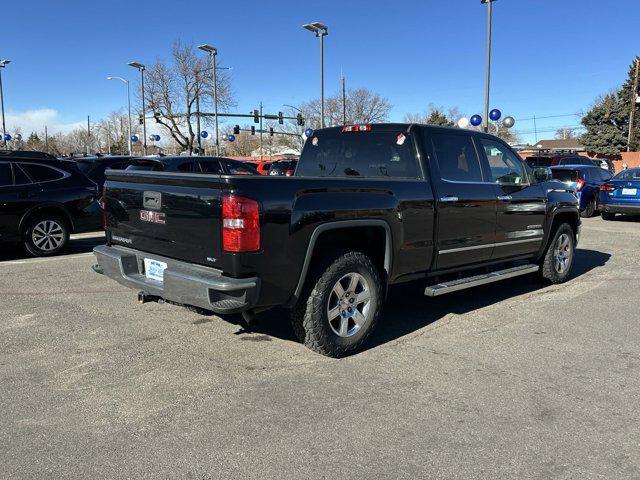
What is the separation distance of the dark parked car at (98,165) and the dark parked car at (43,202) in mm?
1758

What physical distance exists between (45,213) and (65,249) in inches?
34.4

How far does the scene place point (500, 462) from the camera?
293cm

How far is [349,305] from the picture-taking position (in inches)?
176

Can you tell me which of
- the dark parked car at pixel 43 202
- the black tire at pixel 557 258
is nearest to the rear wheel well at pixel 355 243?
the black tire at pixel 557 258

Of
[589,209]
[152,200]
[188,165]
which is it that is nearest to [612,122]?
[589,209]

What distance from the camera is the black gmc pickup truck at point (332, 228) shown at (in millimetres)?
3756

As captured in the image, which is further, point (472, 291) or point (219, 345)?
point (472, 291)

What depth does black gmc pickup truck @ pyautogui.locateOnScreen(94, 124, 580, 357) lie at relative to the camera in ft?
12.3

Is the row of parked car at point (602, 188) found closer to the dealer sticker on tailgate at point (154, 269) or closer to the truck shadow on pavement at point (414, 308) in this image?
the truck shadow on pavement at point (414, 308)

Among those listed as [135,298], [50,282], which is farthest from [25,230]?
[135,298]

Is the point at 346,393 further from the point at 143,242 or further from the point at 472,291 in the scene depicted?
the point at 472,291

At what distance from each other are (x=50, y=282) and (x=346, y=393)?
16.0ft

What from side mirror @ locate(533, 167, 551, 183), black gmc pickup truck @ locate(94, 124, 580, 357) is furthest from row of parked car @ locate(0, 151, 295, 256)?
side mirror @ locate(533, 167, 551, 183)

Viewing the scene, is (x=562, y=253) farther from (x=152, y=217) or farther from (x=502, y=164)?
(x=152, y=217)
